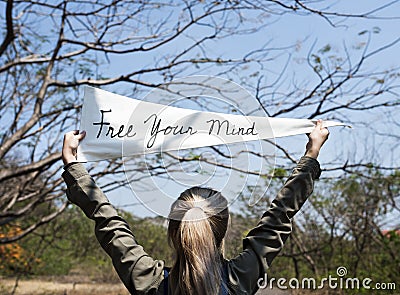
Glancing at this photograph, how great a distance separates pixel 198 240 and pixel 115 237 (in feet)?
0.64

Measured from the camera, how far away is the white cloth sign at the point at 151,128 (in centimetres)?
134

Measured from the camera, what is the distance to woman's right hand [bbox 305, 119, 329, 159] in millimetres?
1289

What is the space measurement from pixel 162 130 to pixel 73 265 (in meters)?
9.51

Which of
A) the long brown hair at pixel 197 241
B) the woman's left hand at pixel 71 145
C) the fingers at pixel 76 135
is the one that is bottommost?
the long brown hair at pixel 197 241

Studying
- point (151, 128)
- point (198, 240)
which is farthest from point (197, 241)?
point (151, 128)

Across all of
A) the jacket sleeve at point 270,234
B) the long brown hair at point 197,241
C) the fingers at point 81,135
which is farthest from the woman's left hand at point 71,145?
the jacket sleeve at point 270,234

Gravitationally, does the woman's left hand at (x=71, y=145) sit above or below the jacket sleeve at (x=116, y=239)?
above

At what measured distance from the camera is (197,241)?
1075 millimetres

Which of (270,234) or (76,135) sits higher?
(76,135)

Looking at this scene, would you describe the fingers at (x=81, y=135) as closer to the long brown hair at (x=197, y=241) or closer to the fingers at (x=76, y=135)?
the fingers at (x=76, y=135)

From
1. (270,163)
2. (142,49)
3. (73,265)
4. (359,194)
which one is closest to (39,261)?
(73,265)

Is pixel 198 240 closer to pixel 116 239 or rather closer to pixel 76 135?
pixel 116 239

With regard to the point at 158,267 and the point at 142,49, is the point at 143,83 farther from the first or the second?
the point at 158,267

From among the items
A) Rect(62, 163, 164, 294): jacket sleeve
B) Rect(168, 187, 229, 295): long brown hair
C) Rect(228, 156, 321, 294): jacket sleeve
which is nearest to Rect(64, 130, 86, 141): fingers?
Rect(62, 163, 164, 294): jacket sleeve
